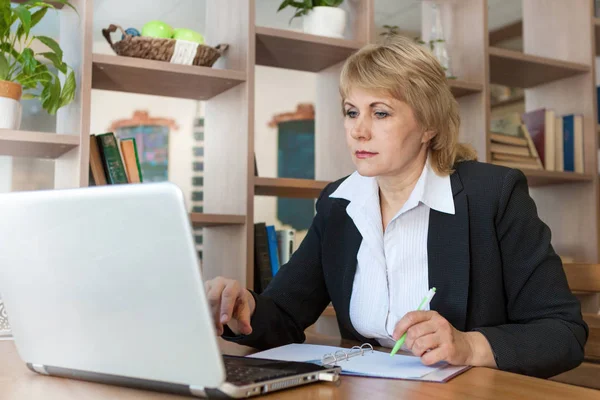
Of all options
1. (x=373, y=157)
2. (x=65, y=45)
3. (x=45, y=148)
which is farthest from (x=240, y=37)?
(x=373, y=157)

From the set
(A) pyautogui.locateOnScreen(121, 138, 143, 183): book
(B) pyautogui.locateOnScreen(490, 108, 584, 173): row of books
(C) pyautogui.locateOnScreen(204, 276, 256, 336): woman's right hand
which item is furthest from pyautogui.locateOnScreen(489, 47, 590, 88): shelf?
(C) pyautogui.locateOnScreen(204, 276, 256, 336): woman's right hand

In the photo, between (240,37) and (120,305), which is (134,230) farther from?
(240,37)

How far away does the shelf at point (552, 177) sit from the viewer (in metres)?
2.84

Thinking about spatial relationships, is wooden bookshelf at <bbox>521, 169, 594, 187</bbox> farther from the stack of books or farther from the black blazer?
the black blazer

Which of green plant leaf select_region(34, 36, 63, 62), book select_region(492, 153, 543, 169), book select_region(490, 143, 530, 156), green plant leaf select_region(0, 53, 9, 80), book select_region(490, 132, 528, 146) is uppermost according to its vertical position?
green plant leaf select_region(34, 36, 63, 62)

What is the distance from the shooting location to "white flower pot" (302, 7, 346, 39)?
2.51 m

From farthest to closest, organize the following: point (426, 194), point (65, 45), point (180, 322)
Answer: point (65, 45), point (426, 194), point (180, 322)

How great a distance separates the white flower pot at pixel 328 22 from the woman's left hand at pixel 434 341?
5.50 ft

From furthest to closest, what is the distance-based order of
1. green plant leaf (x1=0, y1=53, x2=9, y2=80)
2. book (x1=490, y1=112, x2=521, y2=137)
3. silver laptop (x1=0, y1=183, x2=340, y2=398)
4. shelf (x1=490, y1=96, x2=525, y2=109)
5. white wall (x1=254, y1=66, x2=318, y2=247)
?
white wall (x1=254, y1=66, x2=318, y2=247) < shelf (x1=490, y1=96, x2=525, y2=109) < book (x1=490, y1=112, x2=521, y2=137) < green plant leaf (x1=0, y1=53, x2=9, y2=80) < silver laptop (x1=0, y1=183, x2=340, y2=398)

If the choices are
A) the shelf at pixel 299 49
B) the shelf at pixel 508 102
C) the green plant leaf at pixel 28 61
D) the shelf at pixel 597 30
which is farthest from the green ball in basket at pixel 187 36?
the shelf at pixel 508 102

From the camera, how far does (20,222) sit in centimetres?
77

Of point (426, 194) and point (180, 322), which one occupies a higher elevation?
point (426, 194)

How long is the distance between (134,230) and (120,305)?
0.10 meters

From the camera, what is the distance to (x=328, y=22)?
2514mm
